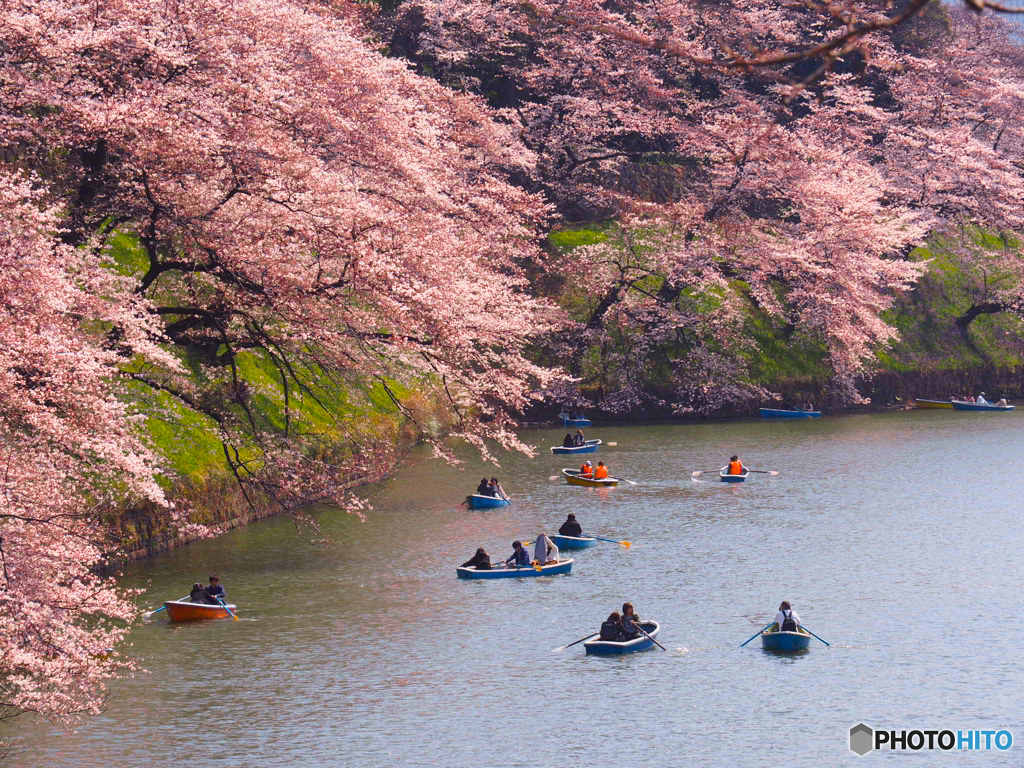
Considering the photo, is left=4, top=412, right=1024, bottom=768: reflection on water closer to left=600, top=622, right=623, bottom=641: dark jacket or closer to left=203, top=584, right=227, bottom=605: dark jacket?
left=600, top=622, right=623, bottom=641: dark jacket

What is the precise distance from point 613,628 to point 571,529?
32.5 feet

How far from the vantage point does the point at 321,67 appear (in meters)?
37.2

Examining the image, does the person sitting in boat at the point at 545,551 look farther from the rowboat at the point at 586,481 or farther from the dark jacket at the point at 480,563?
the rowboat at the point at 586,481

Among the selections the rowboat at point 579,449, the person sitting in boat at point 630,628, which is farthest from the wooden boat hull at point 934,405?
the person sitting in boat at point 630,628

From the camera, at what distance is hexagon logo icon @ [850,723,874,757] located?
18891mm

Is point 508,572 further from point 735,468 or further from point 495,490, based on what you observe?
point 735,468

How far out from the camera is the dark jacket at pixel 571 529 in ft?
111

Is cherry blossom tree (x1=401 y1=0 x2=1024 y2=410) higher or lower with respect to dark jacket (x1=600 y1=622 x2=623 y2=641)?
higher

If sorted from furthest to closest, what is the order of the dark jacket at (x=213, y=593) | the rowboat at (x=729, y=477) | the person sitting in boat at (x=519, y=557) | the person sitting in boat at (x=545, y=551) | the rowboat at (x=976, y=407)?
the rowboat at (x=976, y=407), the rowboat at (x=729, y=477), the person sitting in boat at (x=545, y=551), the person sitting in boat at (x=519, y=557), the dark jacket at (x=213, y=593)

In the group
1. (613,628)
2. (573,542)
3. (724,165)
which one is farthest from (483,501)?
(724,165)

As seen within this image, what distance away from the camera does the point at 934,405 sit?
63.3m

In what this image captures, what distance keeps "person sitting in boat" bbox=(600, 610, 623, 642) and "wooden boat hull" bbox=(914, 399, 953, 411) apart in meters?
45.1

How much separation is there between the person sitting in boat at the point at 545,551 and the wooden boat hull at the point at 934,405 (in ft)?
131

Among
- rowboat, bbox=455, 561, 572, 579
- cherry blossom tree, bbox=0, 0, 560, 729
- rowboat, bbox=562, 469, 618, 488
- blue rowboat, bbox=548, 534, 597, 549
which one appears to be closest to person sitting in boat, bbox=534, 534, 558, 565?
rowboat, bbox=455, 561, 572, 579
